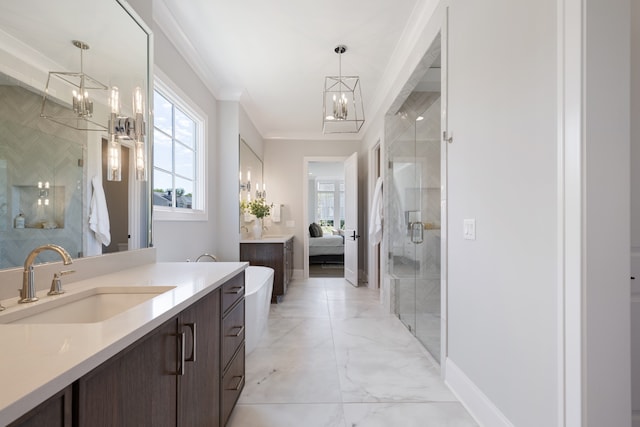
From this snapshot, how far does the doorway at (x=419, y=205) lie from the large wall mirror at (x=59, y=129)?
197 cm

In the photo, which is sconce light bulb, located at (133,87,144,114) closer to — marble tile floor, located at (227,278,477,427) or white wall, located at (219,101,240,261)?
marble tile floor, located at (227,278,477,427)

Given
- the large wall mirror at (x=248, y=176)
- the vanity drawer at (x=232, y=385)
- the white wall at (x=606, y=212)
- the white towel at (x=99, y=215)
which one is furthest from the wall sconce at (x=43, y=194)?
the large wall mirror at (x=248, y=176)

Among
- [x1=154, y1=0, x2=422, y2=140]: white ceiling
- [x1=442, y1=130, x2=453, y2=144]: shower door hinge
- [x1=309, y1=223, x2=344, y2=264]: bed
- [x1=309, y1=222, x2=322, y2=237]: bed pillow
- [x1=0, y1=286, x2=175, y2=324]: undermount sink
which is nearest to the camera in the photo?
[x1=0, y1=286, x2=175, y2=324]: undermount sink

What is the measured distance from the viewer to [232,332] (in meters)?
1.64

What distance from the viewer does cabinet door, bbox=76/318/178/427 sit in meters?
0.62

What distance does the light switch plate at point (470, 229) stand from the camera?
5.67 ft

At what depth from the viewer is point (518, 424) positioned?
135cm

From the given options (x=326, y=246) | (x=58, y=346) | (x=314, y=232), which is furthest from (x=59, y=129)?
(x=314, y=232)

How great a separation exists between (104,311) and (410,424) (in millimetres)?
1574

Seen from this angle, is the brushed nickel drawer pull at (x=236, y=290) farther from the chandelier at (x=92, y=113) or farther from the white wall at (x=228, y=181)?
the white wall at (x=228, y=181)

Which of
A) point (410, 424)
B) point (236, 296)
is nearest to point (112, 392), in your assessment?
point (236, 296)

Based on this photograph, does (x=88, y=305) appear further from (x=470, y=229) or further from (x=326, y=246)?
(x=326, y=246)

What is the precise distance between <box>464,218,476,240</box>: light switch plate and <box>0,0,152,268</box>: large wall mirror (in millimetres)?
1912

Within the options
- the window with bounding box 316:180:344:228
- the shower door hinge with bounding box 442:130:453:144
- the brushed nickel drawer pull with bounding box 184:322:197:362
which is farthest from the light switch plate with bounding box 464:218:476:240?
the window with bounding box 316:180:344:228
